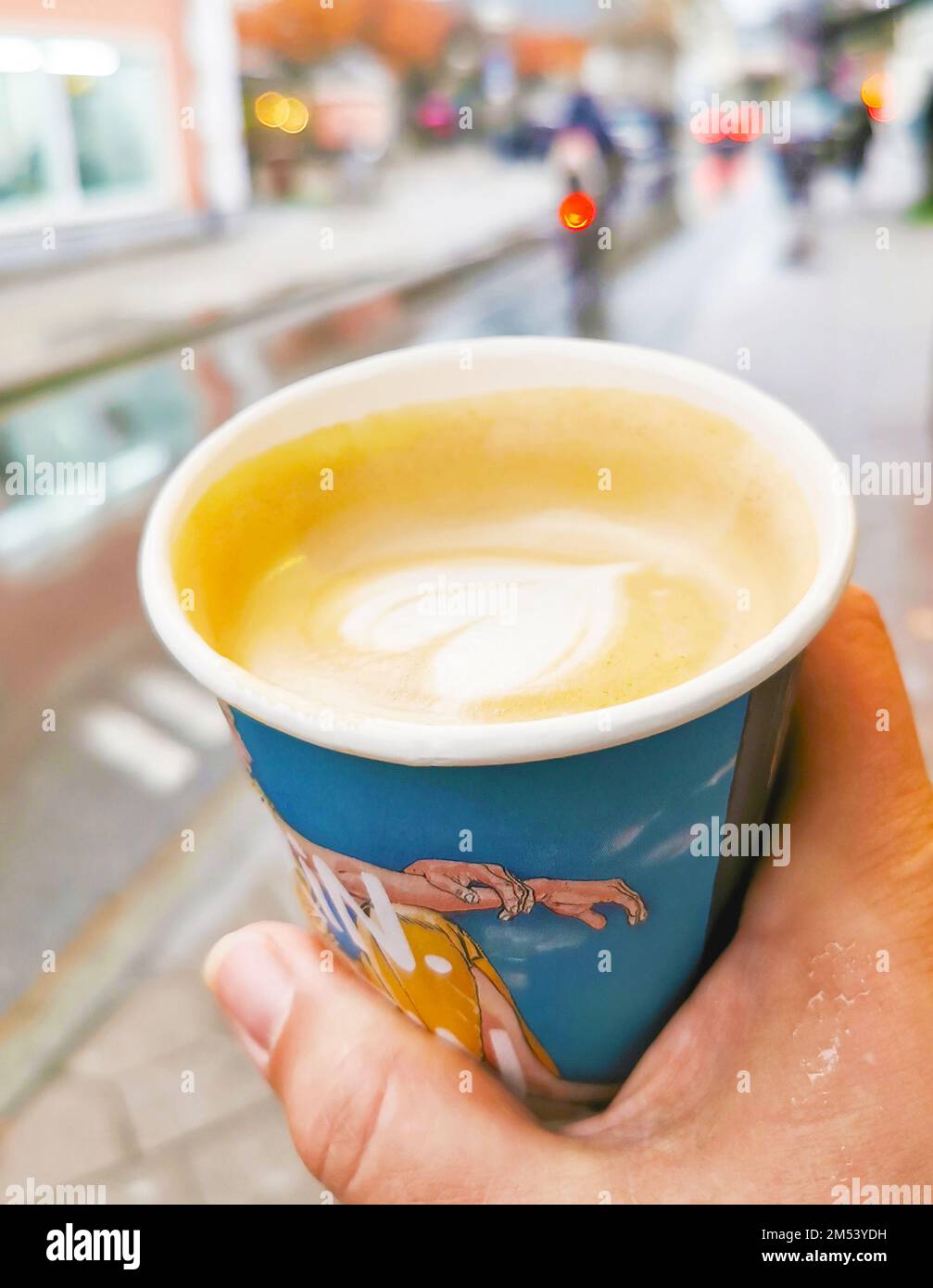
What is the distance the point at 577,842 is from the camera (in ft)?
1.79

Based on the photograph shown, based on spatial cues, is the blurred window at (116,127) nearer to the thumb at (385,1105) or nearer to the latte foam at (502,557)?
the latte foam at (502,557)

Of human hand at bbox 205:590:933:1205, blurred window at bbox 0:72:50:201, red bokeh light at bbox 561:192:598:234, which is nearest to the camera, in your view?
human hand at bbox 205:590:933:1205

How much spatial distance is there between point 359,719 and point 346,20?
21340 mm

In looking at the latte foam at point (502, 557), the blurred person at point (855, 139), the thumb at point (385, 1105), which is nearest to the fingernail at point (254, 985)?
the thumb at point (385, 1105)

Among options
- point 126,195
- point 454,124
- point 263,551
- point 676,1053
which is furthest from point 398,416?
point 454,124

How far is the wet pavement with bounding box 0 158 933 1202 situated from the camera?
137cm

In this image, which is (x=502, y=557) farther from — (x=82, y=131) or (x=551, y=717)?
(x=82, y=131)

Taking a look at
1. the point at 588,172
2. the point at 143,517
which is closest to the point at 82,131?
the point at 588,172

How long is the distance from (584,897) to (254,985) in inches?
12.9

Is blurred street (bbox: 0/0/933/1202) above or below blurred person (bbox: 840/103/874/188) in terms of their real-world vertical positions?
below

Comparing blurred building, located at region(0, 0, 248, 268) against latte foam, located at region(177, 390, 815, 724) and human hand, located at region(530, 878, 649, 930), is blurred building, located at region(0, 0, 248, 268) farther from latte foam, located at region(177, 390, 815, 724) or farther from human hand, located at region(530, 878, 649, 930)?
human hand, located at region(530, 878, 649, 930)

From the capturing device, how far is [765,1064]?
26.2 inches

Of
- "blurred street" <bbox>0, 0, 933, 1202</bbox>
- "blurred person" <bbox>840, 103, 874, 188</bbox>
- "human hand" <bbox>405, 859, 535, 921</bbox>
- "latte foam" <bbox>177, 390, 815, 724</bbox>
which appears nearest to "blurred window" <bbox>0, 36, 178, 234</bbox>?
"blurred street" <bbox>0, 0, 933, 1202</bbox>

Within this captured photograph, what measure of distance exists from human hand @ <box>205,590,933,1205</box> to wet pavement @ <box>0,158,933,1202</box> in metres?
0.70
